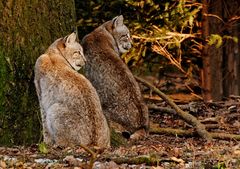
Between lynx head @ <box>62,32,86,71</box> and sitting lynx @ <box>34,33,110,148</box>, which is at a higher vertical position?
lynx head @ <box>62,32,86,71</box>

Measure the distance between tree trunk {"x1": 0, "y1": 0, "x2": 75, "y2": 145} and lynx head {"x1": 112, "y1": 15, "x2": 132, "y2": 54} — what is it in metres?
3.10

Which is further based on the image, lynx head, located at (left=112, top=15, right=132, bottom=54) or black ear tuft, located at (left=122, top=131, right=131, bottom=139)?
lynx head, located at (left=112, top=15, right=132, bottom=54)

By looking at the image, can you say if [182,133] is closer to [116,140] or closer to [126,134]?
[126,134]

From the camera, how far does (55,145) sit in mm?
7430

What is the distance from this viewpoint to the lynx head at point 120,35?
36.6 feet

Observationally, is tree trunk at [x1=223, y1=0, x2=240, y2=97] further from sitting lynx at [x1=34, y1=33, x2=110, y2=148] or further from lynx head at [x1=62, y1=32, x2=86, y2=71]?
sitting lynx at [x1=34, y1=33, x2=110, y2=148]

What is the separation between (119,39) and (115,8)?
2.80 m

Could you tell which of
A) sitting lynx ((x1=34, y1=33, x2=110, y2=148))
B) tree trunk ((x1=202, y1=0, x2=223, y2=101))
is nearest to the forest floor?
sitting lynx ((x1=34, y1=33, x2=110, y2=148))

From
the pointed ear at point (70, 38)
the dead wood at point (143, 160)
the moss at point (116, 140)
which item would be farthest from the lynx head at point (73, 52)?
the dead wood at point (143, 160)

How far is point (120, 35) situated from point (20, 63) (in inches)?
145

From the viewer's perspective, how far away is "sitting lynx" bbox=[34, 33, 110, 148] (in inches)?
290

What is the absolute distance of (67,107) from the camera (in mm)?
7473

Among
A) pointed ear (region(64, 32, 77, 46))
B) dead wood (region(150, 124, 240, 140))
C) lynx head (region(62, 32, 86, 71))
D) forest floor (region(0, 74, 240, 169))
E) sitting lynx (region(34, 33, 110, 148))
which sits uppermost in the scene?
pointed ear (region(64, 32, 77, 46))

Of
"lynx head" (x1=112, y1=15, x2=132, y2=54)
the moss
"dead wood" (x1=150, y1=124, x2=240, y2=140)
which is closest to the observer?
the moss
